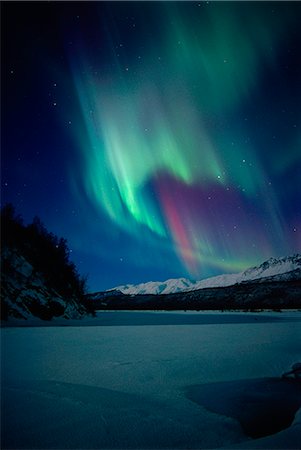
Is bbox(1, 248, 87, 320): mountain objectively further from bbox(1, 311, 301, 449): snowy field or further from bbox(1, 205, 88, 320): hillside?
bbox(1, 311, 301, 449): snowy field

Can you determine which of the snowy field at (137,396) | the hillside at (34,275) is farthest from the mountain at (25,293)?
the snowy field at (137,396)

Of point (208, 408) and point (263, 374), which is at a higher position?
point (208, 408)

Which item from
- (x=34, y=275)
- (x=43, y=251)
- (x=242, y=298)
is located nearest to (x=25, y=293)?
(x=34, y=275)

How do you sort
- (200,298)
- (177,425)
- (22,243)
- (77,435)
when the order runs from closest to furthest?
(77,435)
(177,425)
(22,243)
(200,298)

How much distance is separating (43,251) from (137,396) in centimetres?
1916

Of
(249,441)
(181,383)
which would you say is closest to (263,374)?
(181,383)

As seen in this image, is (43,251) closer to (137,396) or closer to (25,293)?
(25,293)

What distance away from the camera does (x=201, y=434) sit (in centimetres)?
295

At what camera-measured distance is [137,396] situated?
156 inches

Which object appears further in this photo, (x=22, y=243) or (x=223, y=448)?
(x=22, y=243)

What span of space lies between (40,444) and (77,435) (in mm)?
370

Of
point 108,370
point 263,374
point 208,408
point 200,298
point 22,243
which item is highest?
point 22,243

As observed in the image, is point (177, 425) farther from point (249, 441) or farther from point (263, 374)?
point (263, 374)

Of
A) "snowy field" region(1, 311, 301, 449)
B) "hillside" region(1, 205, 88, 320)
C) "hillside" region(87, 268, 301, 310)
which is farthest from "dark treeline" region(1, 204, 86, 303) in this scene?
"hillside" region(87, 268, 301, 310)
